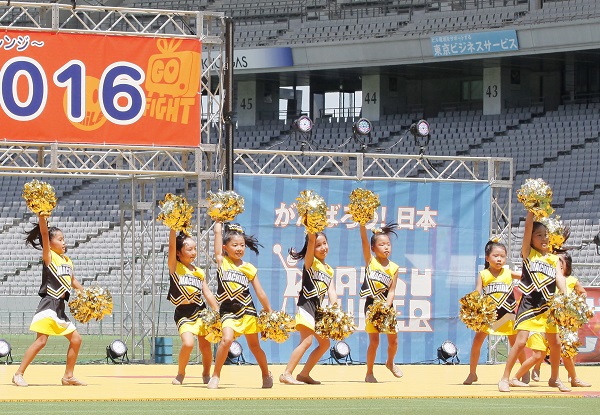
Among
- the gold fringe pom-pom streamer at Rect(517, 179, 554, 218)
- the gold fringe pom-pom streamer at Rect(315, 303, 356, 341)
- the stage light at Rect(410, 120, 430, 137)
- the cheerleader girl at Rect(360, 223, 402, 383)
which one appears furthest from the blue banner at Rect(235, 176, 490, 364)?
→ the gold fringe pom-pom streamer at Rect(517, 179, 554, 218)

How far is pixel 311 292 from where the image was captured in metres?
12.5

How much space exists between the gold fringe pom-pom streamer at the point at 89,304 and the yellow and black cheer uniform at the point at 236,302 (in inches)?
59.3

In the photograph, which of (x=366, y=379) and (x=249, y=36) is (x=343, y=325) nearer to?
(x=366, y=379)

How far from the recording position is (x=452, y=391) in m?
11.7

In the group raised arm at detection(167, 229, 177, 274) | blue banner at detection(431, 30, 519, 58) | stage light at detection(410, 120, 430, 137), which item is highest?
blue banner at detection(431, 30, 519, 58)

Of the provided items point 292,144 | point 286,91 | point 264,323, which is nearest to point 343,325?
point 264,323

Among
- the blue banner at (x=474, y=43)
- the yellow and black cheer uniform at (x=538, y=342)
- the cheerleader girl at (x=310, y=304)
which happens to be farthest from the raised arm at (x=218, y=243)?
the blue banner at (x=474, y=43)

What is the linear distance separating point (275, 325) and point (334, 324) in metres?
0.82

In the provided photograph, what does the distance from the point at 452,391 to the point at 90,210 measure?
25.0m

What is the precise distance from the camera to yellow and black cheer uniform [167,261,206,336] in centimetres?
1200

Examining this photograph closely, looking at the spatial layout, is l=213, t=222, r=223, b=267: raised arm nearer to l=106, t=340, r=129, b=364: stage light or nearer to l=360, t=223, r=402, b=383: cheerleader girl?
l=360, t=223, r=402, b=383: cheerleader girl

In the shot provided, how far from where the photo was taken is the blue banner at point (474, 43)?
114 feet

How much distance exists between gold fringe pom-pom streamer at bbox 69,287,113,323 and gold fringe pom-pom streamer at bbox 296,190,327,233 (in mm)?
2215

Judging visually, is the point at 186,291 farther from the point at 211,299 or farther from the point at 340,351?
the point at 340,351
